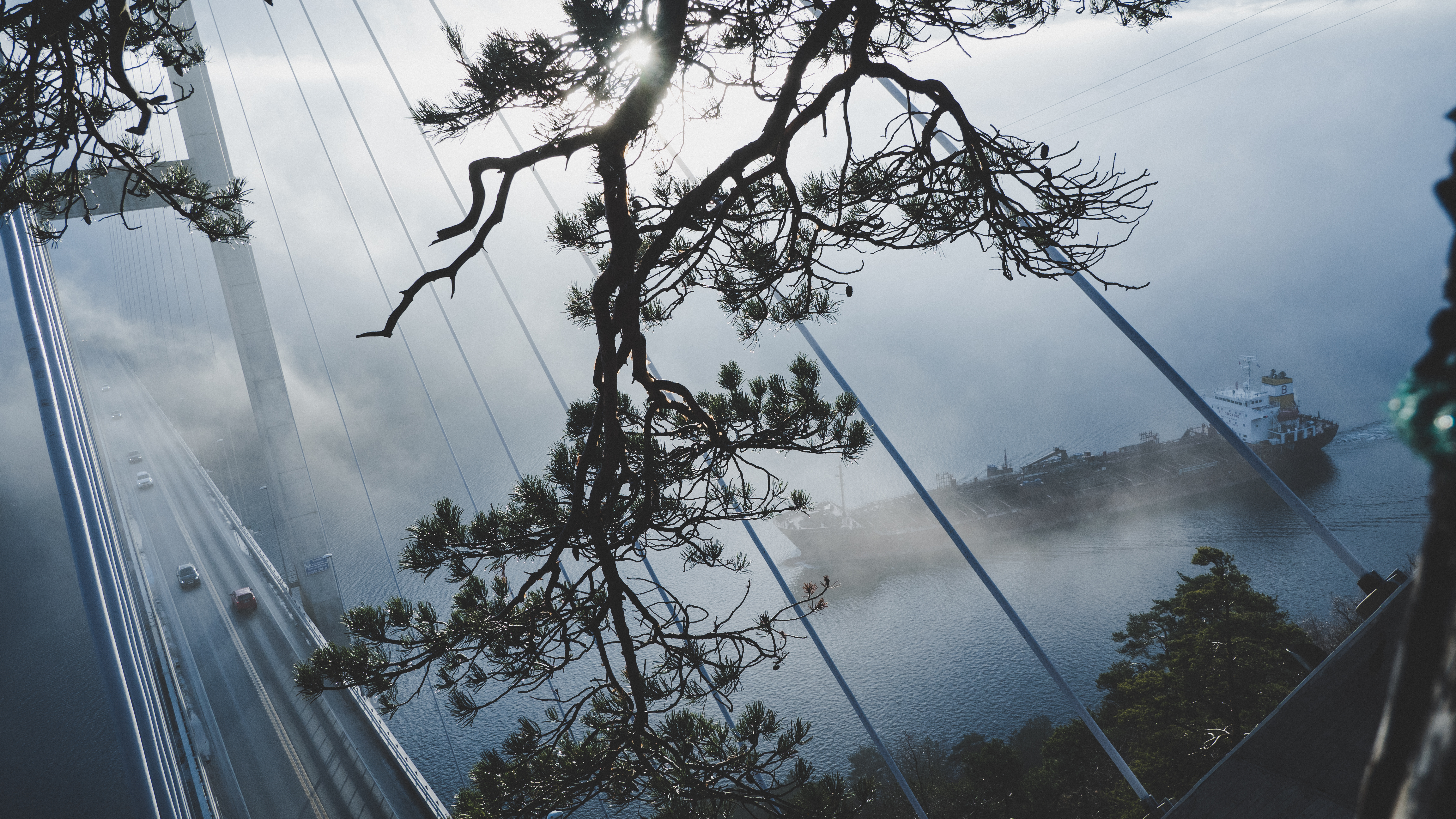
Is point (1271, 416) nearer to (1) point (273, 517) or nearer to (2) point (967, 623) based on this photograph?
(2) point (967, 623)

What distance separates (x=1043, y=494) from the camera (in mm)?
10742

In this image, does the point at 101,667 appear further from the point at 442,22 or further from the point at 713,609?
the point at 713,609

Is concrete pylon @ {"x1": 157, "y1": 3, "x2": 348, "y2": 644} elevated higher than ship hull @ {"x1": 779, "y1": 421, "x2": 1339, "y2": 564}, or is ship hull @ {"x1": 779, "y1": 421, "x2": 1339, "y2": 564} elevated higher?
concrete pylon @ {"x1": 157, "y1": 3, "x2": 348, "y2": 644}

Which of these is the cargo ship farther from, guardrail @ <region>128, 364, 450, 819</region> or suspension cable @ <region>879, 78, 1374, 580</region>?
suspension cable @ <region>879, 78, 1374, 580</region>

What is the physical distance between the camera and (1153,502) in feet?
33.6

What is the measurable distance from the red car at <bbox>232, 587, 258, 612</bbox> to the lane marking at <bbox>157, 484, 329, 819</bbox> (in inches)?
7.8

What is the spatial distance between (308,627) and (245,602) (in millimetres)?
2789

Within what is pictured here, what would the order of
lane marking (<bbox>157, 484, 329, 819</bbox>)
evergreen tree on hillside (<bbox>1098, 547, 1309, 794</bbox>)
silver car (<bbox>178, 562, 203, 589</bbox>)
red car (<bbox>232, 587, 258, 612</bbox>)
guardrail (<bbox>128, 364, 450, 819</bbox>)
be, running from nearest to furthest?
1. evergreen tree on hillside (<bbox>1098, 547, 1309, 794</bbox>)
2. guardrail (<bbox>128, 364, 450, 819</bbox>)
3. lane marking (<bbox>157, 484, 329, 819</bbox>)
4. red car (<bbox>232, 587, 258, 612</bbox>)
5. silver car (<bbox>178, 562, 203, 589</bbox>)

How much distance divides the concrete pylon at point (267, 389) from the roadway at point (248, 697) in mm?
875

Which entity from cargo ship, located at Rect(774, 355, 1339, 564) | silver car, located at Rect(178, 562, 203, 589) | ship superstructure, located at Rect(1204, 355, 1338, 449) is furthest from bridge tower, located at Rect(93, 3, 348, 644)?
ship superstructure, located at Rect(1204, 355, 1338, 449)

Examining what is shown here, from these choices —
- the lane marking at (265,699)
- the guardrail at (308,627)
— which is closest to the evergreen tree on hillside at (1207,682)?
the guardrail at (308,627)

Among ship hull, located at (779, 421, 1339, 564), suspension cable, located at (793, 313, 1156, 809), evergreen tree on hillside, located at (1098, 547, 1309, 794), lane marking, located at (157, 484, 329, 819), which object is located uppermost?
lane marking, located at (157, 484, 329, 819)

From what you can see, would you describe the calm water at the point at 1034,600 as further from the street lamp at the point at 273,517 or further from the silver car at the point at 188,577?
the silver car at the point at 188,577

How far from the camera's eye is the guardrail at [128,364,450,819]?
671cm
